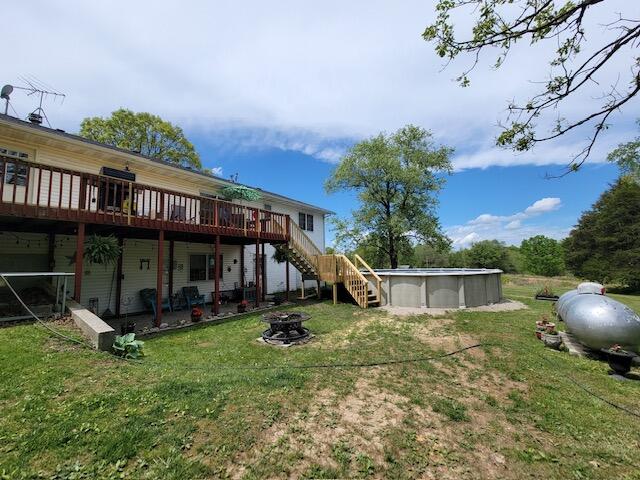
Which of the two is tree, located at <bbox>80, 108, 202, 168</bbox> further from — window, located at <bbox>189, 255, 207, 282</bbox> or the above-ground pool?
the above-ground pool

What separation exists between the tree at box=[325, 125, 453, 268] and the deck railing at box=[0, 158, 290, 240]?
996cm

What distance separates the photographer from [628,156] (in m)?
22.7

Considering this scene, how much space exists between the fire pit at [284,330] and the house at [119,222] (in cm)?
330

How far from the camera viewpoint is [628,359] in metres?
4.76

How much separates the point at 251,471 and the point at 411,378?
9.50ft

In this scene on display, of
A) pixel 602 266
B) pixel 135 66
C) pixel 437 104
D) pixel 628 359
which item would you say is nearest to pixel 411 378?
pixel 628 359

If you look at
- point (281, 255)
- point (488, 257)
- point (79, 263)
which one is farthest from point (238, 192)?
point (488, 257)

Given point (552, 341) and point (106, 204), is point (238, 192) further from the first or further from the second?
point (552, 341)

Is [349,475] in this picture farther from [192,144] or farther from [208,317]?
[192,144]

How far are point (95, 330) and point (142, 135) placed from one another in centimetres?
2208

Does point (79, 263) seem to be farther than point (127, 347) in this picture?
Yes

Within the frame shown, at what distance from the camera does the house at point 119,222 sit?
6.63 m

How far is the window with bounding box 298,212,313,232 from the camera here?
18438 millimetres

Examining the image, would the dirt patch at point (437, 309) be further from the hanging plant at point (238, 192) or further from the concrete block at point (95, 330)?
the concrete block at point (95, 330)
